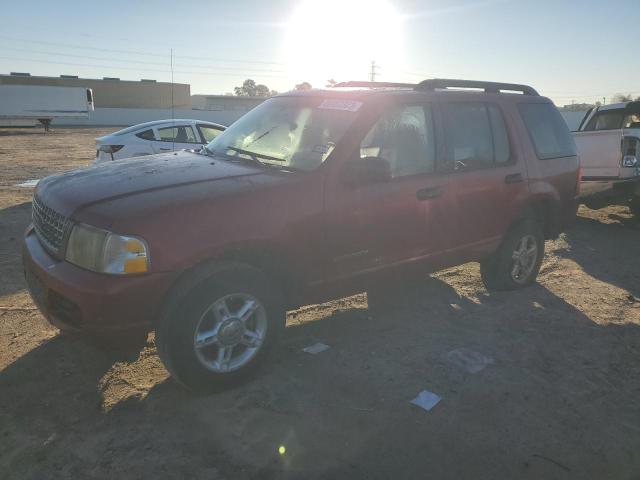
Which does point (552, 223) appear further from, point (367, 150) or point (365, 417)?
point (365, 417)

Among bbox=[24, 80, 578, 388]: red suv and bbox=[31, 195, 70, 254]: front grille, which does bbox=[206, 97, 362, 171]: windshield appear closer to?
bbox=[24, 80, 578, 388]: red suv

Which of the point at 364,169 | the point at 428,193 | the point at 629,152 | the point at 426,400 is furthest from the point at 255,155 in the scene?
the point at 629,152

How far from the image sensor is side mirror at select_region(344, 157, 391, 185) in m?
3.45

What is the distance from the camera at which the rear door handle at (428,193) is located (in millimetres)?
3887

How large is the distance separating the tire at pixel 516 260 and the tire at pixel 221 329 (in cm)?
263

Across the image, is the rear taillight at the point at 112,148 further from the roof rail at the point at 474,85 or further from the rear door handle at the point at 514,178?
the rear door handle at the point at 514,178

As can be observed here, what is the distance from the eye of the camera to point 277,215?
3.16 m

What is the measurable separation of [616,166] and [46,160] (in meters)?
16.1

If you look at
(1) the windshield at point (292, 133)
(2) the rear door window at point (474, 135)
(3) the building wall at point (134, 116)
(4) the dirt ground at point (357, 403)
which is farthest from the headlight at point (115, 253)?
(3) the building wall at point (134, 116)

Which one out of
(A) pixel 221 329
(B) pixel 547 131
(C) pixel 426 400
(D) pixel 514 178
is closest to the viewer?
(A) pixel 221 329

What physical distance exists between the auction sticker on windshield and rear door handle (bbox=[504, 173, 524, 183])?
5.66ft

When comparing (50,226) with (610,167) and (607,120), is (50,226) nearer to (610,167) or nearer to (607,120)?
(610,167)

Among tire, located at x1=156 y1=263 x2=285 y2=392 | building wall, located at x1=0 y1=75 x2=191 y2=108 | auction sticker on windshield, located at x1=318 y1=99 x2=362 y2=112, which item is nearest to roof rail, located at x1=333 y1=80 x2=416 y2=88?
auction sticker on windshield, located at x1=318 y1=99 x2=362 y2=112

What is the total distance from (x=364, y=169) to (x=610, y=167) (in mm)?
6611
